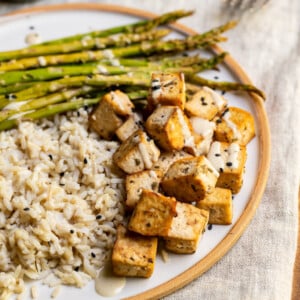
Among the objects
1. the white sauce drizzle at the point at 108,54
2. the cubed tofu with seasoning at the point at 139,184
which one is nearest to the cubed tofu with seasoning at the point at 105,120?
the cubed tofu with seasoning at the point at 139,184

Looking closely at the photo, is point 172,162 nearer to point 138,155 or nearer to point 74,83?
point 138,155

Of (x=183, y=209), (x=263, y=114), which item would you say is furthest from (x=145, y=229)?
(x=263, y=114)

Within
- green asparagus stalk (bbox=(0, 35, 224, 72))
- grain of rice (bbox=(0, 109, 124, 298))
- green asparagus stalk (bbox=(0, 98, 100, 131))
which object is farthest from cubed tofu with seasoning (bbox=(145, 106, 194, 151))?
green asparagus stalk (bbox=(0, 35, 224, 72))

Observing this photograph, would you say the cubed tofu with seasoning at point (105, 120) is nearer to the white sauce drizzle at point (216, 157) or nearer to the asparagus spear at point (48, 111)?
the asparagus spear at point (48, 111)

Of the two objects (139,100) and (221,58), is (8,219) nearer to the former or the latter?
(139,100)

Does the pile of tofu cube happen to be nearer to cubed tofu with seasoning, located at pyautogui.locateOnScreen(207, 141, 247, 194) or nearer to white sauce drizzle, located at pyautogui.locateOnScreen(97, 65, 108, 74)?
cubed tofu with seasoning, located at pyautogui.locateOnScreen(207, 141, 247, 194)

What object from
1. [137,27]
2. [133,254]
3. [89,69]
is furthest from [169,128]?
[137,27]
